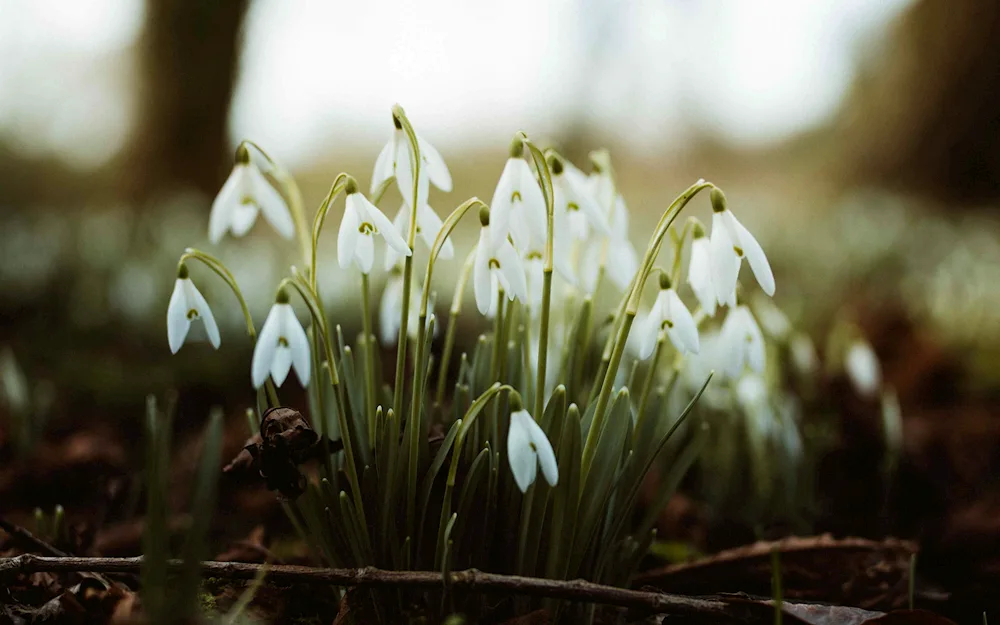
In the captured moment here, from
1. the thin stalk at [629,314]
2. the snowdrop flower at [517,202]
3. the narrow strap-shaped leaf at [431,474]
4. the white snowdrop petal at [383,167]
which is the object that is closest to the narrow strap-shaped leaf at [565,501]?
the thin stalk at [629,314]

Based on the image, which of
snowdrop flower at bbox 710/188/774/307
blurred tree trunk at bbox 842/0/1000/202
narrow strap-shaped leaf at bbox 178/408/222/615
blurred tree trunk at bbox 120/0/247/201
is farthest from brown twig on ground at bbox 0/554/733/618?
blurred tree trunk at bbox 842/0/1000/202

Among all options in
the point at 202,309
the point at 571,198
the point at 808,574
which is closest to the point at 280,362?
the point at 202,309

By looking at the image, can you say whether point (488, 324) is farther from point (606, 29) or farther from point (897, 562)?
point (606, 29)

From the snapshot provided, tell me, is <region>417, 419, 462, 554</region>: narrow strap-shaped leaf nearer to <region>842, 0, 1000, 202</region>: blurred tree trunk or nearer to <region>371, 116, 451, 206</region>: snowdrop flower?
<region>371, 116, 451, 206</region>: snowdrop flower

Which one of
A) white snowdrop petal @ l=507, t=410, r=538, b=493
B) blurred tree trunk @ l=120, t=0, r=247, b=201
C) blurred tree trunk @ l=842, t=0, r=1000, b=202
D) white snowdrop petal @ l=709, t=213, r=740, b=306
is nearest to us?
white snowdrop petal @ l=507, t=410, r=538, b=493

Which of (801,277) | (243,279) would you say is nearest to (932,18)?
(801,277)

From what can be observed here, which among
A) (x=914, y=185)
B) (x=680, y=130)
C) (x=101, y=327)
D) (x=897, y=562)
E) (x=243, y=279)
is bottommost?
(x=897, y=562)

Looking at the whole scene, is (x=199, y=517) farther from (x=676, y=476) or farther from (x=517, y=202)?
(x=676, y=476)

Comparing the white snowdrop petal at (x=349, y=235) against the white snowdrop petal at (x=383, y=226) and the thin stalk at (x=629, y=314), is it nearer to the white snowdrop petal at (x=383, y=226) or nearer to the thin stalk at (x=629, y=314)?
the white snowdrop petal at (x=383, y=226)
